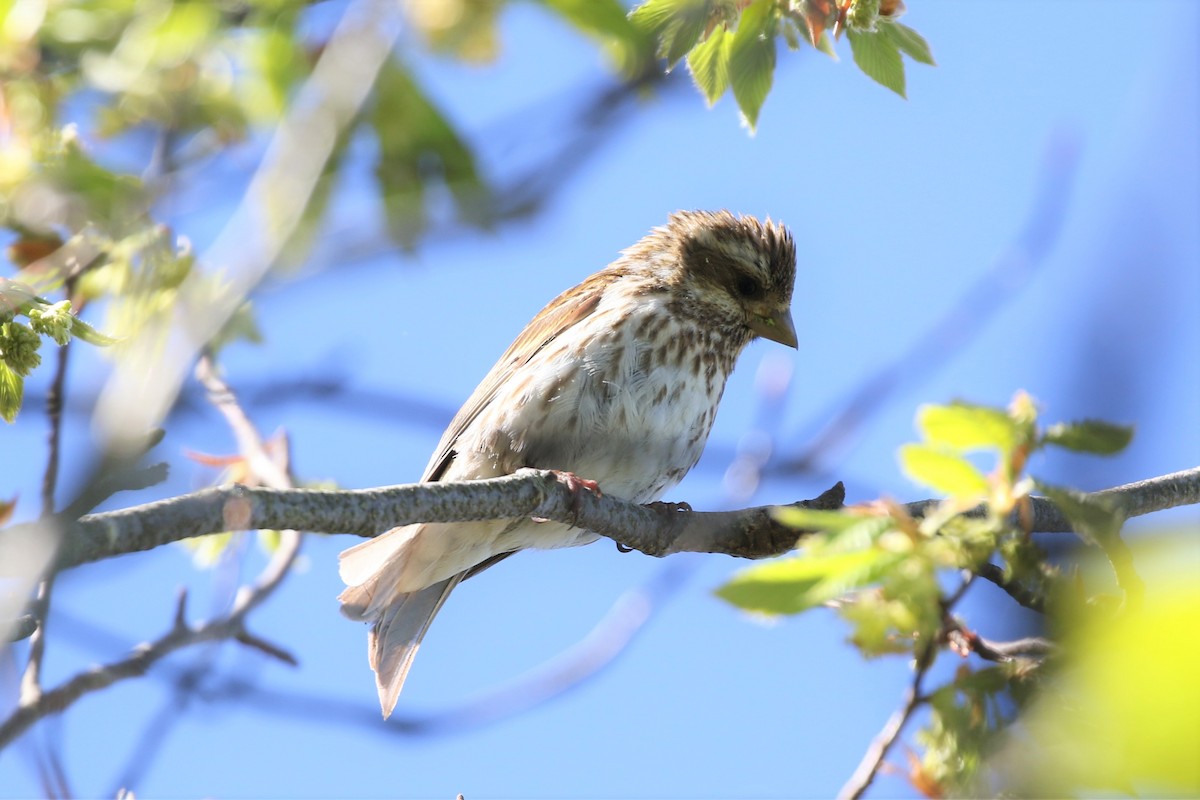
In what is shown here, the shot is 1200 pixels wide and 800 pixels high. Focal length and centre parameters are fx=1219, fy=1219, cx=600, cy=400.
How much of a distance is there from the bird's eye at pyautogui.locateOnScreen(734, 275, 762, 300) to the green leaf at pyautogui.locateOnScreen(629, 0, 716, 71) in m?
3.41

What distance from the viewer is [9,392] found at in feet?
10.1

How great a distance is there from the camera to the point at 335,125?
1.84 metres

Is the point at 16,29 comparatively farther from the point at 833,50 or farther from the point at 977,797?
the point at 977,797

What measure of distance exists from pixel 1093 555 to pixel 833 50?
5.61 feet

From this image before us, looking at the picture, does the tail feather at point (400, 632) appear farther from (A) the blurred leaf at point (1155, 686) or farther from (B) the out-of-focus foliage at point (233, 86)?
(A) the blurred leaf at point (1155, 686)

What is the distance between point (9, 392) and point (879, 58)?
2.50m

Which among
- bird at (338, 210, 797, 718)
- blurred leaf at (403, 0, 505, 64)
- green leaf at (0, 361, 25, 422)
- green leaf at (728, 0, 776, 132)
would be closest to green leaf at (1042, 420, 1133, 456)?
blurred leaf at (403, 0, 505, 64)

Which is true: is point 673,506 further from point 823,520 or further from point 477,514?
point 823,520

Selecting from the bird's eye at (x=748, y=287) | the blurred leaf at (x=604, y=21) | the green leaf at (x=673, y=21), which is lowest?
the blurred leaf at (x=604, y=21)

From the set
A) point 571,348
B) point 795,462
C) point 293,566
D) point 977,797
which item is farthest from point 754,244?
point 977,797

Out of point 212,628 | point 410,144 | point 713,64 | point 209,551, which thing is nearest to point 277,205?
point 410,144

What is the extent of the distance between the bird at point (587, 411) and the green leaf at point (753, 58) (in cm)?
231

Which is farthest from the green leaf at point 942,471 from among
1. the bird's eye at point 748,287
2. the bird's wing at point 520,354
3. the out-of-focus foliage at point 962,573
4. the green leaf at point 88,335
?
the bird's eye at point 748,287

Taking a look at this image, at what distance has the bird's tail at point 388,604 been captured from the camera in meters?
5.52
